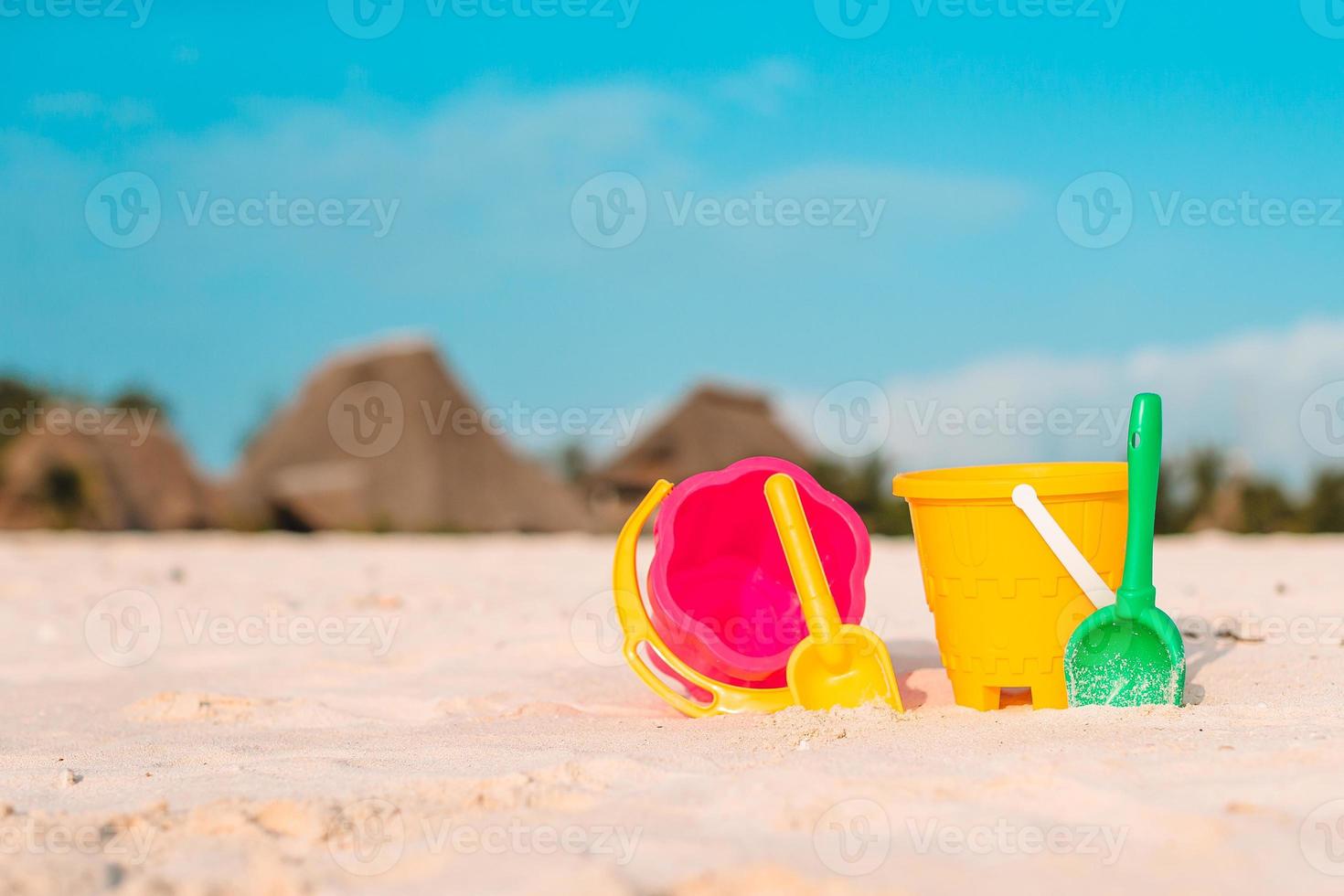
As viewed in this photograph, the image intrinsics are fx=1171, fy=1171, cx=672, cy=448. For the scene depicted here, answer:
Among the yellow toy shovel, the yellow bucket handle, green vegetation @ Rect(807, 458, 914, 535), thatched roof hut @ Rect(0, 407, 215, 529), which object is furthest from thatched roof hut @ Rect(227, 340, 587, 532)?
the yellow toy shovel

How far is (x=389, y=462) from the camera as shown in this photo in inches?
467

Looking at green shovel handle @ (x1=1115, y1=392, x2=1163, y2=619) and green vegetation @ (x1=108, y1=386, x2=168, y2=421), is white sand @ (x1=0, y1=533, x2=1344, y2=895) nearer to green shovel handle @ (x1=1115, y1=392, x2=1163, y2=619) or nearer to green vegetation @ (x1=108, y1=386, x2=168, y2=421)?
green shovel handle @ (x1=1115, y1=392, x2=1163, y2=619)

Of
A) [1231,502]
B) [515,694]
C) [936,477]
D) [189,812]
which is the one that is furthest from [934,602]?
[1231,502]

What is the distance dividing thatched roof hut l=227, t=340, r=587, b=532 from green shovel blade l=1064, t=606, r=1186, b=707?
9.69 meters

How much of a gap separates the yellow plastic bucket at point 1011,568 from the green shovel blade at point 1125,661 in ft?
0.21

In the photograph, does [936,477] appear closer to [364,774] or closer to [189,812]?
[364,774]

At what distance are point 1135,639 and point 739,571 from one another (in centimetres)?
103

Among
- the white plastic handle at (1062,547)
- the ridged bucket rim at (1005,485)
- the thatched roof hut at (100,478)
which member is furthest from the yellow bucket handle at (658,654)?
the thatched roof hut at (100,478)

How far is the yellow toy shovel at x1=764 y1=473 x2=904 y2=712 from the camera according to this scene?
252 centimetres

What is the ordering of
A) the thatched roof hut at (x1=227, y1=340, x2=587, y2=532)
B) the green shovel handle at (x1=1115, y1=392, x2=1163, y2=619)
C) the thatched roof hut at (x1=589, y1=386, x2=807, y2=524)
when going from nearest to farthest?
the green shovel handle at (x1=1115, y1=392, x2=1163, y2=619)
the thatched roof hut at (x1=227, y1=340, x2=587, y2=532)
the thatched roof hut at (x1=589, y1=386, x2=807, y2=524)

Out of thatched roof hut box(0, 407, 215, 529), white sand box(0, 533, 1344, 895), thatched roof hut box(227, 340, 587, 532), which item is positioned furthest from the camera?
thatched roof hut box(227, 340, 587, 532)

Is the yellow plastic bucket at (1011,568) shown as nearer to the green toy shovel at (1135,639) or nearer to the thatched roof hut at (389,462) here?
the green toy shovel at (1135,639)

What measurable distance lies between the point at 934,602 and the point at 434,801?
1247 mm

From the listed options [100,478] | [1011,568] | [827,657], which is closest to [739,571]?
[827,657]
